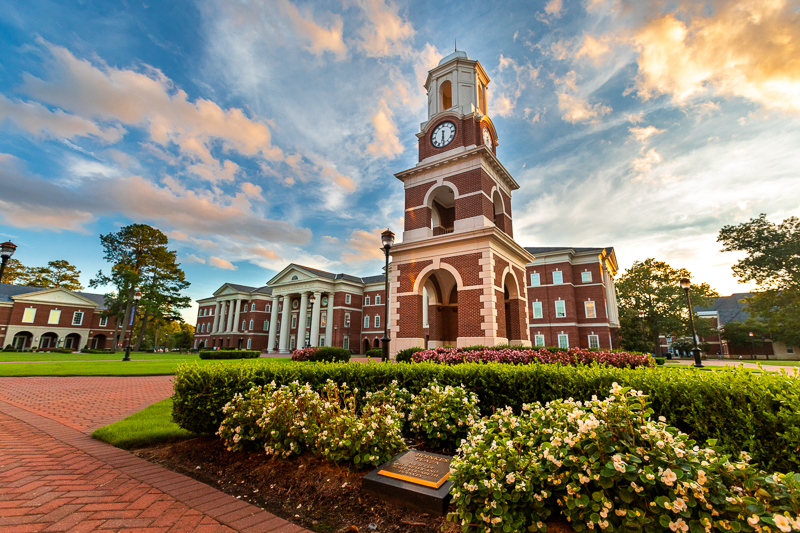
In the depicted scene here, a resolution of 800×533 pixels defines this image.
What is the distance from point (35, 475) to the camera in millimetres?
4047

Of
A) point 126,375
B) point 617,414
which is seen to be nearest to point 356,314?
point 126,375

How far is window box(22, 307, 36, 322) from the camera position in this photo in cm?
4709

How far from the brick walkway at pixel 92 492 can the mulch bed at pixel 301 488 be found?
221mm

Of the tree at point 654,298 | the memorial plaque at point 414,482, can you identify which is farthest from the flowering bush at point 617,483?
the tree at point 654,298

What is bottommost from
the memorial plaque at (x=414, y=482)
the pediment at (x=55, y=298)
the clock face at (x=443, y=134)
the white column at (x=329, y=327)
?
the memorial plaque at (x=414, y=482)

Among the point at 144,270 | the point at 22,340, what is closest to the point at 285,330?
the point at 144,270

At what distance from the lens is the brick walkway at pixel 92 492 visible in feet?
9.98

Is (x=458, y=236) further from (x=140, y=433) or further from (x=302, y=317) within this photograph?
(x=302, y=317)

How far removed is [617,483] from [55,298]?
7074 cm

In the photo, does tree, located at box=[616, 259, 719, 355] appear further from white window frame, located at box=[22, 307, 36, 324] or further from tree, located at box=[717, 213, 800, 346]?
white window frame, located at box=[22, 307, 36, 324]

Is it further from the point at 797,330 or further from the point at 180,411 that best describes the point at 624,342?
the point at 180,411

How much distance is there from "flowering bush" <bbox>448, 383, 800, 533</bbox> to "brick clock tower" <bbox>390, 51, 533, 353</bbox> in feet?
38.3

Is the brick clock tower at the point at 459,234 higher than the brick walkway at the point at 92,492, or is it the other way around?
the brick clock tower at the point at 459,234

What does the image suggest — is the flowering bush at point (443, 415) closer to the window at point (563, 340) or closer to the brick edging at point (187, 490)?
the brick edging at point (187, 490)
